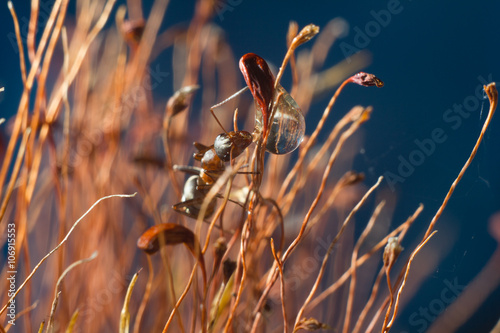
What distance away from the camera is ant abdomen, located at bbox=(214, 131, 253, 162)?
0.23 meters

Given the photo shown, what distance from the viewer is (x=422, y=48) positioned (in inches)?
24.9

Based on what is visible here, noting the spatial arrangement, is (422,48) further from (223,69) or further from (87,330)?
(87,330)

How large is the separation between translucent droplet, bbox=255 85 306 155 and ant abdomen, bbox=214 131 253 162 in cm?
1

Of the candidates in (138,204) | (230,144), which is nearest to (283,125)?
(230,144)

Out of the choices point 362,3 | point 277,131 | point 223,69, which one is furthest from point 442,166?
point 362,3

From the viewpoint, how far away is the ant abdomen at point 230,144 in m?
0.23

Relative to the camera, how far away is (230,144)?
0.24 m

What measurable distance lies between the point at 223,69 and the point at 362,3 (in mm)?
364

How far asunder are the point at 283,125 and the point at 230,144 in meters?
0.03

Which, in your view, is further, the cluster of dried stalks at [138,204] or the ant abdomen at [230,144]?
the cluster of dried stalks at [138,204]

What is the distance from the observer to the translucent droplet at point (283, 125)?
24cm

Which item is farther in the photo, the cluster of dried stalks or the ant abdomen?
the cluster of dried stalks

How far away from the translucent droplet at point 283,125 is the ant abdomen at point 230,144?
13 mm

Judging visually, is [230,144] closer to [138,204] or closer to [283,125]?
[283,125]
